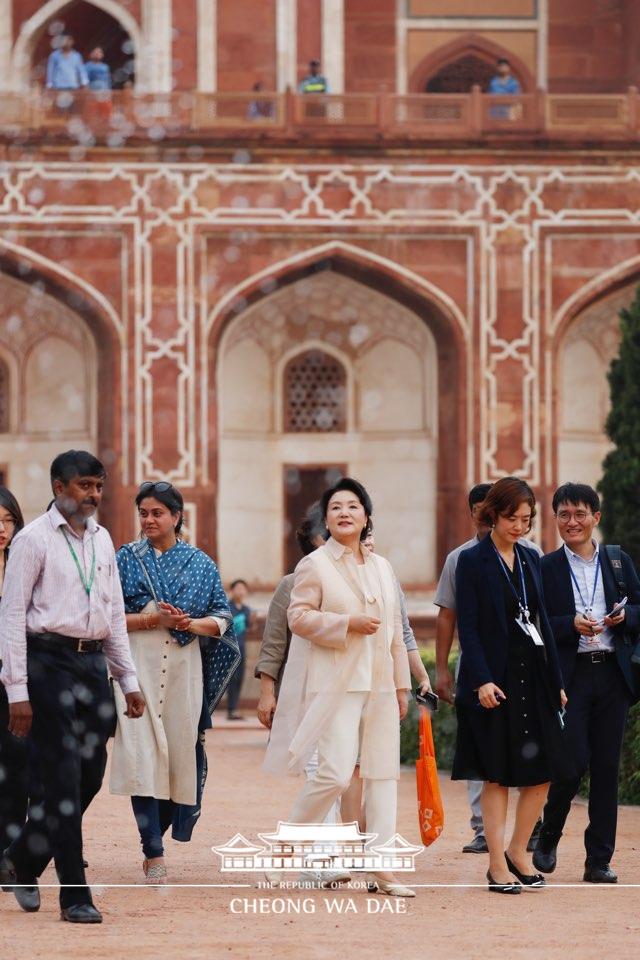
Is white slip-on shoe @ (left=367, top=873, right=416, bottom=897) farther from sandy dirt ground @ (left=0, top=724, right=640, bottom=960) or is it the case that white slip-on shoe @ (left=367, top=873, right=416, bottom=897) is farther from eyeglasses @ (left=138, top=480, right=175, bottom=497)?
eyeglasses @ (left=138, top=480, right=175, bottom=497)

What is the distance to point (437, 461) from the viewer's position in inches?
766

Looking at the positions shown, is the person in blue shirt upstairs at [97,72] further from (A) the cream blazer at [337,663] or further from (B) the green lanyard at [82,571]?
(B) the green lanyard at [82,571]

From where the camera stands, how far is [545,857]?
7125 mm

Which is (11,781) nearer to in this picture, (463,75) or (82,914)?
(82,914)

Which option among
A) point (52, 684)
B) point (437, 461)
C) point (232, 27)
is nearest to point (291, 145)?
point (232, 27)

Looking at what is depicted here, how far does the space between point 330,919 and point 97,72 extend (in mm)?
14470

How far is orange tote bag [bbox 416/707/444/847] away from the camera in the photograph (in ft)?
21.3

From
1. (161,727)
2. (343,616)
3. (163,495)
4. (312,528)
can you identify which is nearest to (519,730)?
(343,616)

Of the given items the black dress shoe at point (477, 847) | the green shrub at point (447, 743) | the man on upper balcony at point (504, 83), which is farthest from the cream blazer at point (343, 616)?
the man on upper balcony at point (504, 83)

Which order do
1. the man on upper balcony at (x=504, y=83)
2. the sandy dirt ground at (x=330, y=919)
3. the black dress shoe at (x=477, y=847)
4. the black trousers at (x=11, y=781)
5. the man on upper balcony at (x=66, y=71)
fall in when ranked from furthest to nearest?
the man on upper balcony at (x=504, y=83), the man on upper balcony at (x=66, y=71), the black dress shoe at (x=477, y=847), the black trousers at (x=11, y=781), the sandy dirt ground at (x=330, y=919)

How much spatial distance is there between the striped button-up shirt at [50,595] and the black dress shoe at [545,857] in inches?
74.9

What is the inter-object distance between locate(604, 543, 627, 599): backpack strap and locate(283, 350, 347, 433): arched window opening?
12.9 meters

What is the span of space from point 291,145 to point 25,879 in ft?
42.2

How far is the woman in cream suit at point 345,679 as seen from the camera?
20.9ft
